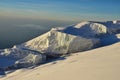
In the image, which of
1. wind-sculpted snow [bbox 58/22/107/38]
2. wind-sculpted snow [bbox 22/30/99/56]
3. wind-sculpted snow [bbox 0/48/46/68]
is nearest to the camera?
wind-sculpted snow [bbox 0/48/46/68]

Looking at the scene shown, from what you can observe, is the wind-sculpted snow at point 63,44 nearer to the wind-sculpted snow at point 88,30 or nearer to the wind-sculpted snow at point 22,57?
the wind-sculpted snow at point 22,57

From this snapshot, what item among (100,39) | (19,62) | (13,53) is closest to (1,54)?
(13,53)

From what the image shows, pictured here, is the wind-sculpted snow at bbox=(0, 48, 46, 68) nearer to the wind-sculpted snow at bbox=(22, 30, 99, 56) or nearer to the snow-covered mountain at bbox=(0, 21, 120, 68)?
the snow-covered mountain at bbox=(0, 21, 120, 68)

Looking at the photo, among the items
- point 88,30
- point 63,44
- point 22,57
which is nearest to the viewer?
point 22,57

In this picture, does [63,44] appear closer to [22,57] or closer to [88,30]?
[22,57]

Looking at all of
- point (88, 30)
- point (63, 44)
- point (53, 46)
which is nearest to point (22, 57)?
point (53, 46)

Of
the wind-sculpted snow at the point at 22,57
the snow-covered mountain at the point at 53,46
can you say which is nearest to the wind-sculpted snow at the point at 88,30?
the snow-covered mountain at the point at 53,46

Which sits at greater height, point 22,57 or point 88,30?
point 88,30

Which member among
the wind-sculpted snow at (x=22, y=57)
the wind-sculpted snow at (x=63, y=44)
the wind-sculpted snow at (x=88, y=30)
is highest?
the wind-sculpted snow at (x=88, y=30)

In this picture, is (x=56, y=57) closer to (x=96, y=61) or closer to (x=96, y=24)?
(x=96, y=24)

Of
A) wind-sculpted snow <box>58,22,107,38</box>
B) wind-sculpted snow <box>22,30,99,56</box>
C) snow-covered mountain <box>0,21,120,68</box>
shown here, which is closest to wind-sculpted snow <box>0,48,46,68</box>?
snow-covered mountain <box>0,21,120,68</box>

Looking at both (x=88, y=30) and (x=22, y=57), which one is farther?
(x=88, y=30)
